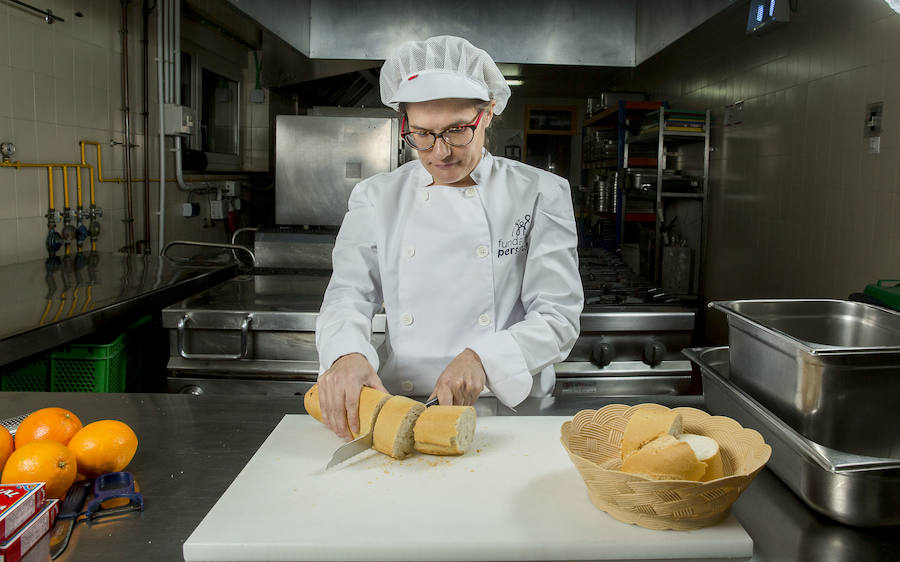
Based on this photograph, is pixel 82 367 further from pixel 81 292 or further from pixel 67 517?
pixel 67 517

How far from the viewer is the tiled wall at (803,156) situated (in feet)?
11.4

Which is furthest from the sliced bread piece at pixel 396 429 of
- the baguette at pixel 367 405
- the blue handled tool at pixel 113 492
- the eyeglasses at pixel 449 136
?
the eyeglasses at pixel 449 136

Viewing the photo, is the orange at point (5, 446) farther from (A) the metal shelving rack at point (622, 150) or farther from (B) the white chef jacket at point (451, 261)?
(A) the metal shelving rack at point (622, 150)

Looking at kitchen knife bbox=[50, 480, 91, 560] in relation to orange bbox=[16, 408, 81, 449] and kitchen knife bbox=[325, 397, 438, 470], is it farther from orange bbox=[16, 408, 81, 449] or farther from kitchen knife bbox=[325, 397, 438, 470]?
kitchen knife bbox=[325, 397, 438, 470]

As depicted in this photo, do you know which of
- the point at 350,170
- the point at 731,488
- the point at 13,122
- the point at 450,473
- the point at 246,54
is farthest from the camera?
the point at 246,54

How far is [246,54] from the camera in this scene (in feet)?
19.2

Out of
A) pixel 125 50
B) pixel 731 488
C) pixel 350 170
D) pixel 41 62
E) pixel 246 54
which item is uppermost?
pixel 246 54

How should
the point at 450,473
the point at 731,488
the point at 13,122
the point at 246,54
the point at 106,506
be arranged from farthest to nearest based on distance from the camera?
the point at 246,54 < the point at 13,122 < the point at 450,473 < the point at 106,506 < the point at 731,488

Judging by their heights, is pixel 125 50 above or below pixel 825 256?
above

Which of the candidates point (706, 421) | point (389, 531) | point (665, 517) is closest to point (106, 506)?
point (389, 531)

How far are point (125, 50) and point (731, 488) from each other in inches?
164

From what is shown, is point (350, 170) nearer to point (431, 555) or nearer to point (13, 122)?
point (13, 122)

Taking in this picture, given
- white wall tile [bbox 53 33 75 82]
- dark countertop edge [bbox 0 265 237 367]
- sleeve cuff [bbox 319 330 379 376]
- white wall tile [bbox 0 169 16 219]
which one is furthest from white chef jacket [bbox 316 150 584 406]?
white wall tile [bbox 53 33 75 82]

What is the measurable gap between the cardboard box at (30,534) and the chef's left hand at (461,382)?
0.63 meters
